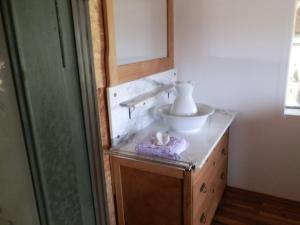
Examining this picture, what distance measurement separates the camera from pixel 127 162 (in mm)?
1239

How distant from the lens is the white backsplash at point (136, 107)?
1.28 metres

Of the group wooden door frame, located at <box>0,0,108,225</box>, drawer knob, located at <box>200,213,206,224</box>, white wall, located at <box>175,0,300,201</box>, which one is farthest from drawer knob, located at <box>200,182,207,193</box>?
white wall, located at <box>175,0,300,201</box>

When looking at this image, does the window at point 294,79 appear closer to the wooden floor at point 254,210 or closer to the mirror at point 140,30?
the wooden floor at point 254,210

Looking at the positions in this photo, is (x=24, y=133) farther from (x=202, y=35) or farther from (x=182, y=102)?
(x=202, y=35)

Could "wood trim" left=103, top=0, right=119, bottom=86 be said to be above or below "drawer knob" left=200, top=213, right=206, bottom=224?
above

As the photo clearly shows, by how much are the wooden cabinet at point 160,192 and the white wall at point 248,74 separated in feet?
1.76

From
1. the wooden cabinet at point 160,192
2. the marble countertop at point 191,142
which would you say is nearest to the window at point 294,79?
the marble countertop at point 191,142

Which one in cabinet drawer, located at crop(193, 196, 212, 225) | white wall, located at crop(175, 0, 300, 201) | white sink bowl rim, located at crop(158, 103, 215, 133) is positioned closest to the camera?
cabinet drawer, located at crop(193, 196, 212, 225)

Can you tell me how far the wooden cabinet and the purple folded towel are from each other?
53 millimetres

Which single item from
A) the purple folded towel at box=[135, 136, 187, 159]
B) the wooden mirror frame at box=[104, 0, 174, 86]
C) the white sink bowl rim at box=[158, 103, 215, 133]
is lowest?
the purple folded towel at box=[135, 136, 187, 159]

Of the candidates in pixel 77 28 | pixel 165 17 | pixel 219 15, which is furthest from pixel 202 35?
pixel 77 28

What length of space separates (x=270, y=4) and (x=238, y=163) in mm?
1130

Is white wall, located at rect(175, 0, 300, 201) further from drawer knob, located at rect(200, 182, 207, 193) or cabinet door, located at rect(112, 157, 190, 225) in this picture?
cabinet door, located at rect(112, 157, 190, 225)

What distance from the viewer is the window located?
1.64 meters
